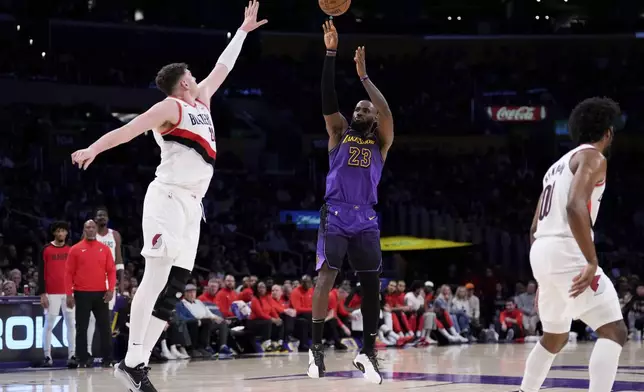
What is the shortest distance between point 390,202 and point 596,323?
22784 mm

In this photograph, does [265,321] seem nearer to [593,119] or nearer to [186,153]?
[186,153]

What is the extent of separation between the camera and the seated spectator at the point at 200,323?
15.7m

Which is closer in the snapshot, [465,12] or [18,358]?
[18,358]

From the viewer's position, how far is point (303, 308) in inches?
716

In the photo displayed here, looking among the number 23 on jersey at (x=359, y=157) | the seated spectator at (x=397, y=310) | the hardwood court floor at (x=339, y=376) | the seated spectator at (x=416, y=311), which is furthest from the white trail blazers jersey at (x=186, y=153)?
the seated spectator at (x=416, y=311)

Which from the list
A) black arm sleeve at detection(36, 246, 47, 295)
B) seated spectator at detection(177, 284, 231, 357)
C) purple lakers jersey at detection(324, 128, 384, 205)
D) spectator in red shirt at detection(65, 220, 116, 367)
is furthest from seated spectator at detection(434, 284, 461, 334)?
purple lakers jersey at detection(324, 128, 384, 205)

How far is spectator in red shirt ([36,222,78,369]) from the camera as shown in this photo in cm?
1293

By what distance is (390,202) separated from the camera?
28.3m

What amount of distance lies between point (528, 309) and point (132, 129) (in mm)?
17371

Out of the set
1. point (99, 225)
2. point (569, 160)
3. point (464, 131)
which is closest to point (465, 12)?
point (464, 131)

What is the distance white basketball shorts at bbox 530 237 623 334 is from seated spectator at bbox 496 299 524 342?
654 inches

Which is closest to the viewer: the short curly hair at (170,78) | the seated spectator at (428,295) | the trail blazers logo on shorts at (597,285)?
the trail blazers logo on shorts at (597,285)

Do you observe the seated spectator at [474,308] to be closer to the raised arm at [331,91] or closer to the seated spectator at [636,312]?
the seated spectator at [636,312]

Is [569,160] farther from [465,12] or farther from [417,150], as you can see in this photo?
[465,12]
